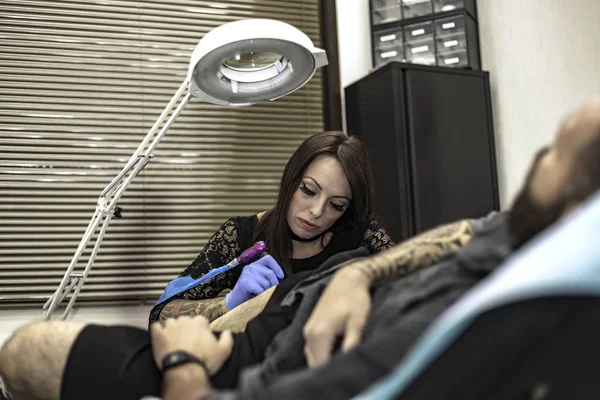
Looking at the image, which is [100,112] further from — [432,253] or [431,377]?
[431,377]

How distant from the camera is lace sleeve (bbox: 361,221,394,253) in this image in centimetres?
233

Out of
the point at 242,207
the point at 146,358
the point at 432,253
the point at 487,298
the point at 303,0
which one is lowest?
the point at 242,207

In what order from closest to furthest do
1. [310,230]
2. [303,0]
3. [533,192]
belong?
[533,192] < [310,230] < [303,0]

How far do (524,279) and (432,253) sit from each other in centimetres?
50

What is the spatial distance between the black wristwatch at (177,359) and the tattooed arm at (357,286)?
18cm

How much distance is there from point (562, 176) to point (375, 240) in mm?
1530

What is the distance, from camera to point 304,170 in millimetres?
2316

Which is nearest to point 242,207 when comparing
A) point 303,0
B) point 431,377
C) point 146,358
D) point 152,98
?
point 152,98

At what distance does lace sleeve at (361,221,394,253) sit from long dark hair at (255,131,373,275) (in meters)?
0.04

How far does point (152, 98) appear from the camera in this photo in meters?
3.18

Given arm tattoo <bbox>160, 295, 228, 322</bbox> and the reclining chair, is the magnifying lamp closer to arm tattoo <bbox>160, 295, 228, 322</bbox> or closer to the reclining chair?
arm tattoo <bbox>160, 295, 228, 322</bbox>

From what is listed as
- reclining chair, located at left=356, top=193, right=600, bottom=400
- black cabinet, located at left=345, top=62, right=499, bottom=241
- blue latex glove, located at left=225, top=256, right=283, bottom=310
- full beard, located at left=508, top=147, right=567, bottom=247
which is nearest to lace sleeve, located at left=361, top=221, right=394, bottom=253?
blue latex glove, located at left=225, top=256, right=283, bottom=310

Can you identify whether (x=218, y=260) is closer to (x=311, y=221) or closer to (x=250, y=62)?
(x=311, y=221)

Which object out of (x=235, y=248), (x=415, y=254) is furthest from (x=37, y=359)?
(x=235, y=248)
